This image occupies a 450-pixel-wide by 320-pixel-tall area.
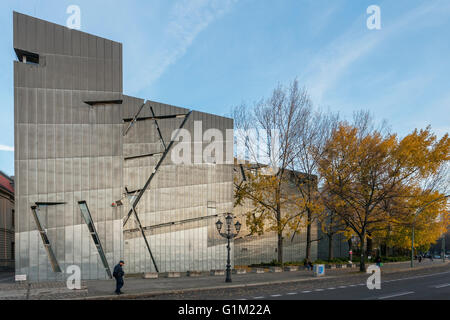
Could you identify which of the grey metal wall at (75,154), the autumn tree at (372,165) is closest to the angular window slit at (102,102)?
the grey metal wall at (75,154)

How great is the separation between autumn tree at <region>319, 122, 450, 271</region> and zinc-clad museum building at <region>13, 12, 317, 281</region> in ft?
44.4

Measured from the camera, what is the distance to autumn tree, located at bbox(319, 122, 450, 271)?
31250 mm

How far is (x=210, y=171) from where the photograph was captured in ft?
101

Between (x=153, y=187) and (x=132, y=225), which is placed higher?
(x=153, y=187)

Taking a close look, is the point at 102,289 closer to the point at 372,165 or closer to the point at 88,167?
the point at 88,167

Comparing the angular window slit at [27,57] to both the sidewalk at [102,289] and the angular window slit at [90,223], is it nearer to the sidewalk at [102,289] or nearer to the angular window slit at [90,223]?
the angular window slit at [90,223]

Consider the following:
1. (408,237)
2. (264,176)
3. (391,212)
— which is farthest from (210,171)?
(408,237)

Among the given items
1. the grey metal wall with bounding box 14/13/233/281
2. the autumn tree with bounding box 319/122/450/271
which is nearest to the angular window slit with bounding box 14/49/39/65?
the grey metal wall with bounding box 14/13/233/281

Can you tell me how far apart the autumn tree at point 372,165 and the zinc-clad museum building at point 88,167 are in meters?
13.5

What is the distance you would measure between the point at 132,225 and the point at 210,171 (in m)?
7.61

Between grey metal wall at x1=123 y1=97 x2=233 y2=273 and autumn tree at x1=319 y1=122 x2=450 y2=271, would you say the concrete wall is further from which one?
autumn tree at x1=319 y1=122 x2=450 y2=271

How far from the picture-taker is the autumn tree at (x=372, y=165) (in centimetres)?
3125
